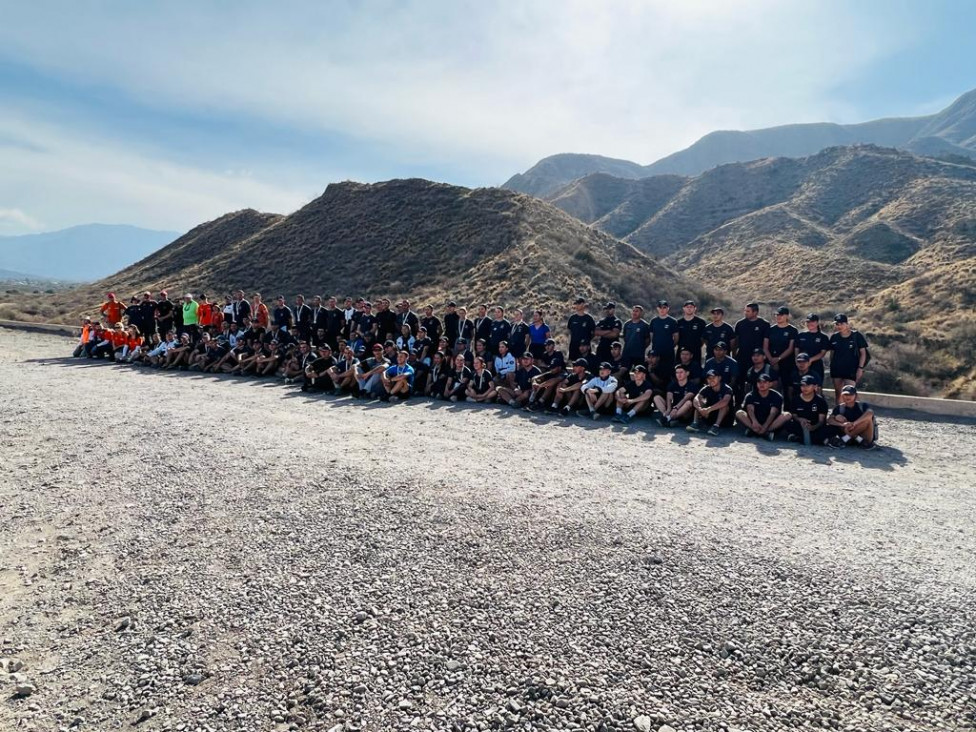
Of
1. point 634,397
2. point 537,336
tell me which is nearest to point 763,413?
point 634,397

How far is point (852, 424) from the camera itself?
7605mm

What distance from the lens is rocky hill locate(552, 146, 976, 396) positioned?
22984 mm

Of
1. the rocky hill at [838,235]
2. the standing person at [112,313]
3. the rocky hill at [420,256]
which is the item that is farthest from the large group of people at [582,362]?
the rocky hill at [420,256]

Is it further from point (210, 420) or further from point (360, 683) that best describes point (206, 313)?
point (360, 683)

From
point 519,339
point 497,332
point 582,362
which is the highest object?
point 497,332

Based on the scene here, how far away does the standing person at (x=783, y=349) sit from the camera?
8.90 m

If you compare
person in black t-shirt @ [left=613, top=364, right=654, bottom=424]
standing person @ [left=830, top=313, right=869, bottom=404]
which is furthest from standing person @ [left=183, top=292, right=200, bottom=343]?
standing person @ [left=830, top=313, right=869, bottom=404]

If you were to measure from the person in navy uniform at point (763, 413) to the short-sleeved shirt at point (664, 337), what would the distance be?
161 cm

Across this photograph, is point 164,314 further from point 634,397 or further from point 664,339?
point 664,339

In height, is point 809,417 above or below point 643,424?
above

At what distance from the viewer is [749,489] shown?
5805 millimetres

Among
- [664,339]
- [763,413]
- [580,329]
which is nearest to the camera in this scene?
[763,413]

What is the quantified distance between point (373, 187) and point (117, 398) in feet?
114

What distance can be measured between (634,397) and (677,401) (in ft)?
2.19
